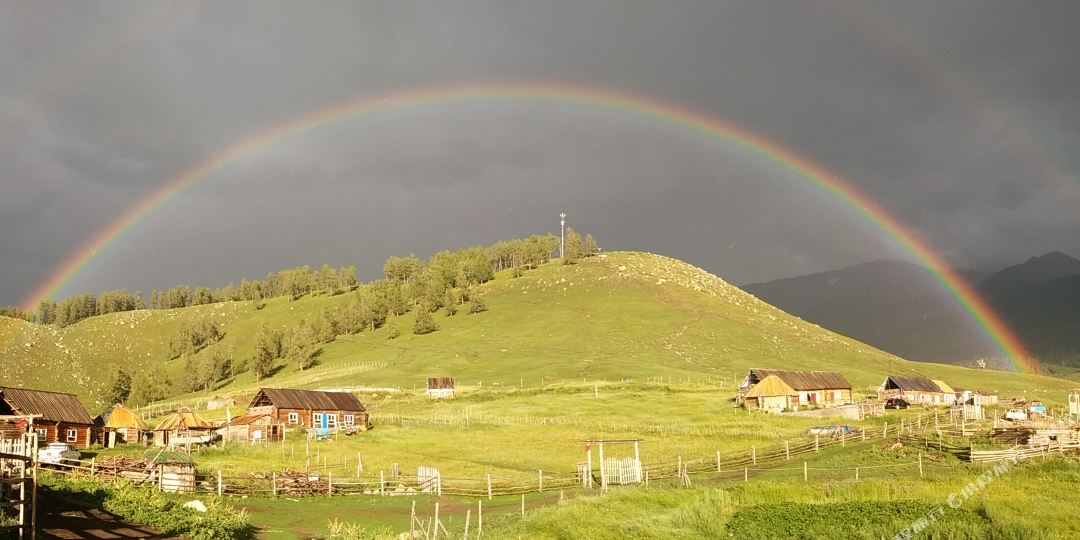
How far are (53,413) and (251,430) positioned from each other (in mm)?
17393

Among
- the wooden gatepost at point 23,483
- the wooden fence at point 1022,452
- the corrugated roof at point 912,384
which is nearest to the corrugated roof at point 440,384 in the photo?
the corrugated roof at point 912,384

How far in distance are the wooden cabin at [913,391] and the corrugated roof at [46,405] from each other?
9168cm

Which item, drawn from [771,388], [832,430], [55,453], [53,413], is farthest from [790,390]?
[53,413]

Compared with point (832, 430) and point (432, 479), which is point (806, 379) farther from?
point (432, 479)

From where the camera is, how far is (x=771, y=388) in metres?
94.8

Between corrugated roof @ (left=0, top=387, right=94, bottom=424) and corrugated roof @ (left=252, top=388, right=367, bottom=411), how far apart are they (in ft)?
54.5

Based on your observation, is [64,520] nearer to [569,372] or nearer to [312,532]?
[312,532]

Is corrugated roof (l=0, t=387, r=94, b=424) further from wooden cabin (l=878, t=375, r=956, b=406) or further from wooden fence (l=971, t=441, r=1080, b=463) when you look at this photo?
wooden cabin (l=878, t=375, r=956, b=406)

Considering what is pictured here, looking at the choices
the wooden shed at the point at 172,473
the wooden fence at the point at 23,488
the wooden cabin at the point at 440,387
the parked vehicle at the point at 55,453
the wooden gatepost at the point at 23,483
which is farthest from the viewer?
the wooden cabin at the point at 440,387

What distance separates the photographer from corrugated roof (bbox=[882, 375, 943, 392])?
108875mm

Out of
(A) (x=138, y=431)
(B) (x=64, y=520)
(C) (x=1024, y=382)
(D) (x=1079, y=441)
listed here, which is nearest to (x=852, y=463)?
(D) (x=1079, y=441)

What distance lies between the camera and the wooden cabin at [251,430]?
266 ft

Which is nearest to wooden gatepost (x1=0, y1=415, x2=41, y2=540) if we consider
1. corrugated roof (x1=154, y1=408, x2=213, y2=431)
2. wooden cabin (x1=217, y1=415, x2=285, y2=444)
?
corrugated roof (x1=154, y1=408, x2=213, y2=431)

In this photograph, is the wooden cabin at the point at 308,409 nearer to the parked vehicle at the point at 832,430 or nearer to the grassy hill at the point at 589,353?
the grassy hill at the point at 589,353
